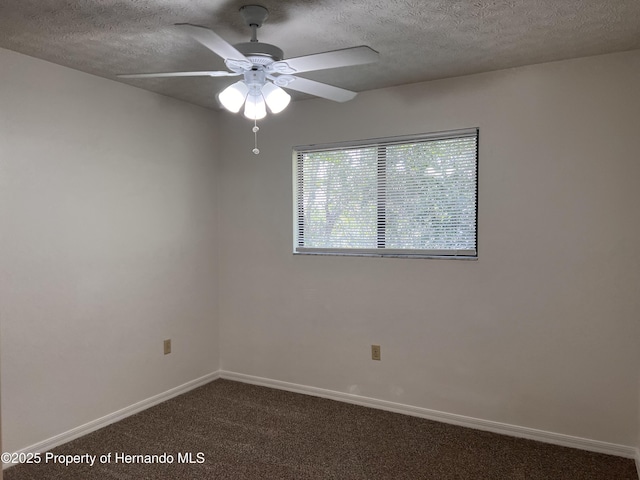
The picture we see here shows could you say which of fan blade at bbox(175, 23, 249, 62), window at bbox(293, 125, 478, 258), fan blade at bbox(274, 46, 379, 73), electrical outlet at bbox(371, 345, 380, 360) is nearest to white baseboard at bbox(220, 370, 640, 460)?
electrical outlet at bbox(371, 345, 380, 360)

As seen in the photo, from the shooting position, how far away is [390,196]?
3439 millimetres

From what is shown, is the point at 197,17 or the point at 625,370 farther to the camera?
the point at 625,370

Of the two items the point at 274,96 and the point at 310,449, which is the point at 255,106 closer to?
the point at 274,96

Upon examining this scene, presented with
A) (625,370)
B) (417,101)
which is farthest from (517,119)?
(625,370)

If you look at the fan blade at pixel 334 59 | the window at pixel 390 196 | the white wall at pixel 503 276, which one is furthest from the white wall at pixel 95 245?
the fan blade at pixel 334 59

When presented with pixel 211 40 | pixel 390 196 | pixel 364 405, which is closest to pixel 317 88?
pixel 211 40

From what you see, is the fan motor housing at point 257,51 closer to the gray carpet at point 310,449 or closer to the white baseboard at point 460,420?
the gray carpet at point 310,449

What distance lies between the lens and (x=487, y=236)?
306 centimetres

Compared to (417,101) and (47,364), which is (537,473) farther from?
(47,364)

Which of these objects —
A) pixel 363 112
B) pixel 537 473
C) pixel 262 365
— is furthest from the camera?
pixel 262 365

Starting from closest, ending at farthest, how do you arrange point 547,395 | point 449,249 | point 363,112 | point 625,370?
1. point 625,370
2. point 547,395
3. point 449,249
4. point 363,112

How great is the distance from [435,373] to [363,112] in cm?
187

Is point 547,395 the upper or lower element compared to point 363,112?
lower

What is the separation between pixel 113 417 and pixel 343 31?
109 inches
